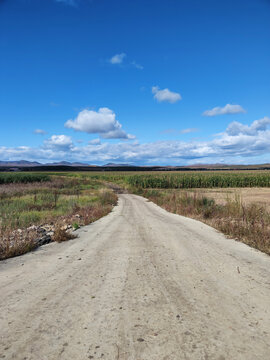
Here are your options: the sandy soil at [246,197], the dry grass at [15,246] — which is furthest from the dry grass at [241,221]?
the dry grass at [15,246]

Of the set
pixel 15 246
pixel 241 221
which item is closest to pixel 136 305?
pixel 15 246

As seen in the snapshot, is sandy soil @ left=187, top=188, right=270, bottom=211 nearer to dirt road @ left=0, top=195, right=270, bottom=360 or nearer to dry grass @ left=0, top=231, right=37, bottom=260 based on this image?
dirt road @ left=0, top=195, right=270, bottom=360

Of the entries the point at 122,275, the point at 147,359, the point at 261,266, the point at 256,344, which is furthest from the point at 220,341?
the point at 261,266

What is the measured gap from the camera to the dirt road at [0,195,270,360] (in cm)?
268

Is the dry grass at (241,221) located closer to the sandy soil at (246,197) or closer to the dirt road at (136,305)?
the dirt road at (136,305)

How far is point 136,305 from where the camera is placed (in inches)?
144

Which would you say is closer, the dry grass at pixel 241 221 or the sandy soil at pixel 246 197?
the dry grass at pixel 241 221

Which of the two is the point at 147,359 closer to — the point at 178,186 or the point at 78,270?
the point at 78,270

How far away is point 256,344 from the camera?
2.77 metres

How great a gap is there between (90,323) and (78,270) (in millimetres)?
2186

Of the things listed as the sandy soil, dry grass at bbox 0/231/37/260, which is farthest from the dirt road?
the sandy soil

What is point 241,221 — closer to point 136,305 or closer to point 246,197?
point 136,305

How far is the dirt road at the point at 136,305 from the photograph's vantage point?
2.68 meters

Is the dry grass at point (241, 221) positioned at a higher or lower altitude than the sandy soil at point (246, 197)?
higher
